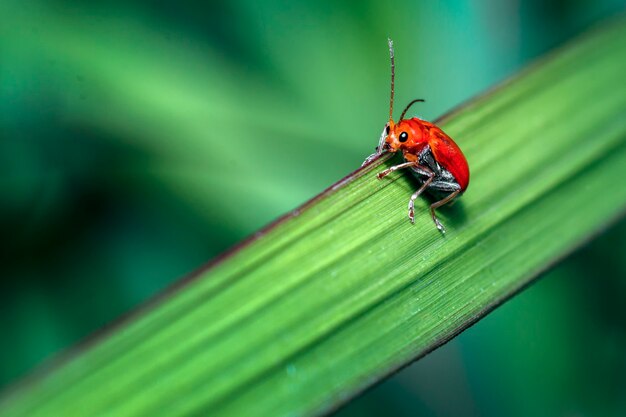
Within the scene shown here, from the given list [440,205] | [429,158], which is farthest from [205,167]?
[440,205]

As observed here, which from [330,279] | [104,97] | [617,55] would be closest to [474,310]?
[330,279]

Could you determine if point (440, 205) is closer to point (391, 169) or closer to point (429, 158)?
point (391, 169)

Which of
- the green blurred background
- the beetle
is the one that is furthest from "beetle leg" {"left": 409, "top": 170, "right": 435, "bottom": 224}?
the green blurred background

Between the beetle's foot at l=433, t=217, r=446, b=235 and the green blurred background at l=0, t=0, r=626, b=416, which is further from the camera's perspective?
the green blurred background at l=0, t=0, r=626, b=416

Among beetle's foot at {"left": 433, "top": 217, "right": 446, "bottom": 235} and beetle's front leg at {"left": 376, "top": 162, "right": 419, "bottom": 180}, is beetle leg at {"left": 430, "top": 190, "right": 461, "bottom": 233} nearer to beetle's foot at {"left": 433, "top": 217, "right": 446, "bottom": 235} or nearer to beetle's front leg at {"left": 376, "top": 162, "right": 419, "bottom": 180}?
beetle's foot at {"left": 433, "top": 217, "right": 446, "bottom": 235}

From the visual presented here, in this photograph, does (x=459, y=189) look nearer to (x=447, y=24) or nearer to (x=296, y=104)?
(x=296, y=104)

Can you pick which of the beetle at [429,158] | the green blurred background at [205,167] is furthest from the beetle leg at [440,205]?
the green blurred background at [205,167]

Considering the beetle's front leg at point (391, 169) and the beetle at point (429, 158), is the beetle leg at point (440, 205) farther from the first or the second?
the beetle's front leg at point (391, 169)
